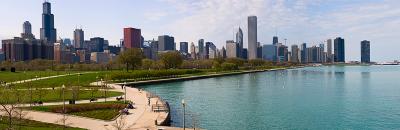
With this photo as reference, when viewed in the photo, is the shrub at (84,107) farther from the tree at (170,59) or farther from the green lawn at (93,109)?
the tree at (170,59)

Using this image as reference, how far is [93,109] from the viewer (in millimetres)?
49125

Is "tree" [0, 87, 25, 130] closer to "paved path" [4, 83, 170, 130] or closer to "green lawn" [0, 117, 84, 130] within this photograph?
"green lawn" [0, 117, 84, 130]

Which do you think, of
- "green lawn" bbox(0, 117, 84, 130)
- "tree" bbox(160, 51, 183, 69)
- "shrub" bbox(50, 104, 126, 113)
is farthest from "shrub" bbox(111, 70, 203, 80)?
"green lawn" bbox(0, 117, 84, 130)

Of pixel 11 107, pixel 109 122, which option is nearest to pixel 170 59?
pixel 109 122

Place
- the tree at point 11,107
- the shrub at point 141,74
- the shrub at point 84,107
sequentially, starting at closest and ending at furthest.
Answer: the tree at point 11,107 < the shrub at point 84,107 < the shrub at point 141,74

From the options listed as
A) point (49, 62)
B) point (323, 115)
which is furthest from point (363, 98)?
point (49, 62)

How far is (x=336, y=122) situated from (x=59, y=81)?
229 ft

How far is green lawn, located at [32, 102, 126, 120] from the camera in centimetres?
4462

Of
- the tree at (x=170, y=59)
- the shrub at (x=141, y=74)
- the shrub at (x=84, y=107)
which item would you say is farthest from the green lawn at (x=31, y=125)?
the tree at (x=170, y=59)

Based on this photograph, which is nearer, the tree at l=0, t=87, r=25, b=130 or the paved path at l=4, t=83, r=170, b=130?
the tree at l=0, t=87, r=25, b=130

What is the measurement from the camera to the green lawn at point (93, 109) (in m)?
44.6

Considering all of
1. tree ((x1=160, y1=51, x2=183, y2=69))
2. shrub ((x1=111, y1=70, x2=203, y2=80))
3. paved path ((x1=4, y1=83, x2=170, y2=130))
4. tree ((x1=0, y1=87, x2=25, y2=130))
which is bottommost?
paved path ((x1=4, y1=83, x2=170, y2=130))

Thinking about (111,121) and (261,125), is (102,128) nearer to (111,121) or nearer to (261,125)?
(111,121)

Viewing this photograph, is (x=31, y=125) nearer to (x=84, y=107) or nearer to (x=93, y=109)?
(x=84, y=107)
